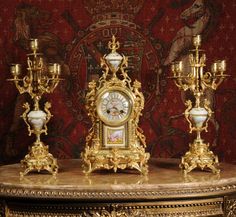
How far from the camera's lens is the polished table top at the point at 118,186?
4863 mm

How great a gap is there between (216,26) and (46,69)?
1.54 m

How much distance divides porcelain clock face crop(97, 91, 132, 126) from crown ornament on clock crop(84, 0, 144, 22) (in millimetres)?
1179

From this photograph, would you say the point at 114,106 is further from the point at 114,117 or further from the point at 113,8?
the point at 113,8

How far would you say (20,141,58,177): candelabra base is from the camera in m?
5.43

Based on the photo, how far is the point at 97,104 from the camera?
5477 mm

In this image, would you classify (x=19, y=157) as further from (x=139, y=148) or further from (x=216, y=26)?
(x=216, y=26)

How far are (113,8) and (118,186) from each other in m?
2.12

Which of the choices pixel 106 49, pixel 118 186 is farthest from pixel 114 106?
pixel 106 49

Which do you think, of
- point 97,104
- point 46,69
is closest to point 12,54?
point 46,69

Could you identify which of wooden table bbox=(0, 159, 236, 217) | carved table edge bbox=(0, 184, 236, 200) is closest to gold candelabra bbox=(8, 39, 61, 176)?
wooden table bbox=(0, 159, 236, 217)

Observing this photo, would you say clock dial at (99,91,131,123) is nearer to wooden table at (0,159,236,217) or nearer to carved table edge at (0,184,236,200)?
wooden table at (0,159,236,217)

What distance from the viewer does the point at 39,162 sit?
5.44m

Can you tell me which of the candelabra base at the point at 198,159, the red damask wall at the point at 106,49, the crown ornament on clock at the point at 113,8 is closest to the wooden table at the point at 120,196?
the candelabra base at the point at 198,159

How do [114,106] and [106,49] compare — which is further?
[106,49]
